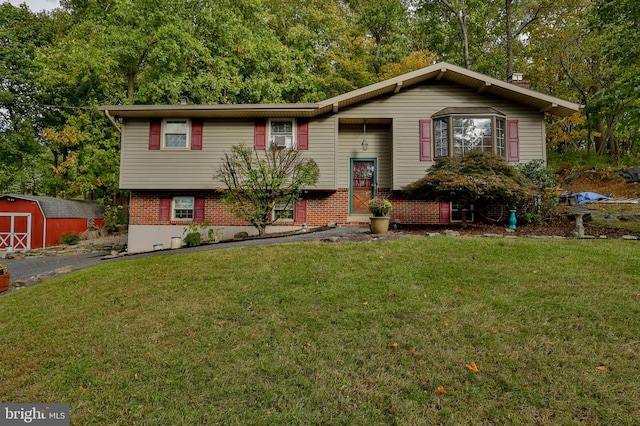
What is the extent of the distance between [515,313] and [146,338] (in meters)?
4.01

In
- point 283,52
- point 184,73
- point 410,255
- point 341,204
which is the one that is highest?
point 283,52

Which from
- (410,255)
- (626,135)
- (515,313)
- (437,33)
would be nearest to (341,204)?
→ (410,255)

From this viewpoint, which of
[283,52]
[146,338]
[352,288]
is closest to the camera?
[146,338]

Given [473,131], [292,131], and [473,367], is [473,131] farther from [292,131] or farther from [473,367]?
[473,367]

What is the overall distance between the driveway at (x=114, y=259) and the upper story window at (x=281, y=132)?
3486 mm

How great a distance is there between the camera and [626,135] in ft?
69.7

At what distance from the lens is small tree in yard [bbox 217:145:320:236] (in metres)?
9.74

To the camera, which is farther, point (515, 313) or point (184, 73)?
point (184, 73)

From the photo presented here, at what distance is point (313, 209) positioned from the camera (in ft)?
37.8

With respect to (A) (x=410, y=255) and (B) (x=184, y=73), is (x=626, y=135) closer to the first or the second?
(A) (x=410, y=255)

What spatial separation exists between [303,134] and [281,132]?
808 millimetres

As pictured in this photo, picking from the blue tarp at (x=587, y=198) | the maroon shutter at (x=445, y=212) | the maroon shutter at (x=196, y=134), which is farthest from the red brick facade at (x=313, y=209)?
the blue tarp at (x=587, y=198)

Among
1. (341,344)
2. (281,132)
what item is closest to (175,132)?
(281,132)

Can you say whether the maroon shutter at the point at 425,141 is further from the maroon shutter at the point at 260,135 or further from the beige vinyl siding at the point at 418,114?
the maroon shutter at the point at 260,135
